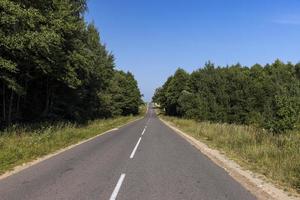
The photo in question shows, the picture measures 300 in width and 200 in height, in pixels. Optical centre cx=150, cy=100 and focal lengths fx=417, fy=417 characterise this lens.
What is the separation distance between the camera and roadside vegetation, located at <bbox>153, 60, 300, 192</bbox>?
47.8ft

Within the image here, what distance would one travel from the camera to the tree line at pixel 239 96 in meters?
23.2

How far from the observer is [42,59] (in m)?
27.7

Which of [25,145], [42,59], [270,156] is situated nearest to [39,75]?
[42,59]

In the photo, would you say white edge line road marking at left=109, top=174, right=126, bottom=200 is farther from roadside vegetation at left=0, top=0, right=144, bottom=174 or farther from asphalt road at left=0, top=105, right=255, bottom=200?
roadside vegetation at left=0, top=0, right=144, bottom=174

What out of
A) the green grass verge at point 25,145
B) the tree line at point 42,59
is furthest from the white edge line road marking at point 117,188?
the tree line at point 42,59

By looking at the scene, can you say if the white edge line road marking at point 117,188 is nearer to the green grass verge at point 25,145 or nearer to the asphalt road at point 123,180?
the asphalt road at point 123,180

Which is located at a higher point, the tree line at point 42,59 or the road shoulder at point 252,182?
the tree line at point 42,59

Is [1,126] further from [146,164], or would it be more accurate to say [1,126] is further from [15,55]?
[146,164]

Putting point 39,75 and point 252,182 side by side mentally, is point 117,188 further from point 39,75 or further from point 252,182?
point 39,75

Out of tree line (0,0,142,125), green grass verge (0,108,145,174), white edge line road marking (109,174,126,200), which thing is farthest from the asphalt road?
tree line (0,0,142,125)

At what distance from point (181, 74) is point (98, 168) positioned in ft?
316

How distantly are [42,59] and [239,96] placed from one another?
5922 centimetres

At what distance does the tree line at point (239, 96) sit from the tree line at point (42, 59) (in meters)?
13.6

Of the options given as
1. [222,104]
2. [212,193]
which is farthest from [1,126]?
[222,104]
